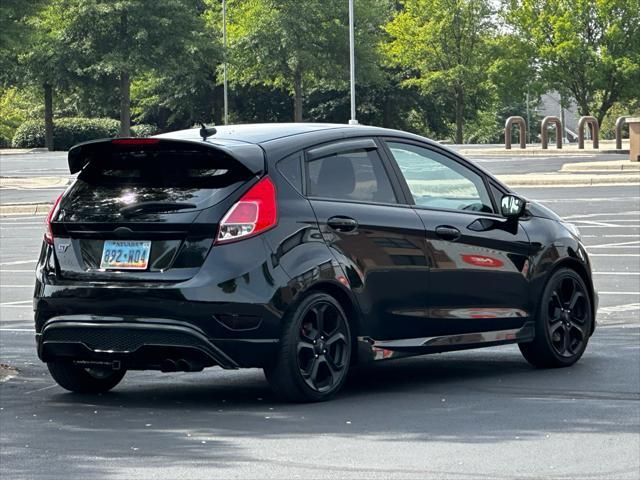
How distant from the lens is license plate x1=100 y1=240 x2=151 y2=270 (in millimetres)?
8406

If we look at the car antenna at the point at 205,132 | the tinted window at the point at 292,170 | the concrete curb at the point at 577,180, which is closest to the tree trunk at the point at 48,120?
the concrete curb at the point at 577,180

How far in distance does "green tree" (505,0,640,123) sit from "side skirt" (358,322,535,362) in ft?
213

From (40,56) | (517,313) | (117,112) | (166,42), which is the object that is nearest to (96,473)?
(517,313)

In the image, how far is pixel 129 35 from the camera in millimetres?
65750

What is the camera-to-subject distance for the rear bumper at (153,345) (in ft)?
26.9

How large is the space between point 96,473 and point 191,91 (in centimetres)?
8062

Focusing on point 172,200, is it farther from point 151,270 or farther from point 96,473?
point 96,473

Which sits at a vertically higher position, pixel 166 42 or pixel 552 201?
pixel 166 42

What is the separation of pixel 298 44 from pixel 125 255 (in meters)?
65.2

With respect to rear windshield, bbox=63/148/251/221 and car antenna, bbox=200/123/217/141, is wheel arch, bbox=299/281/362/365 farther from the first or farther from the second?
car antenna, bbox=200/123/217/141

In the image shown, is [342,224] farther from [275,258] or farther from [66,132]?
[66,132]

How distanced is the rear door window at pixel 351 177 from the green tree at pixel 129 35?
5472cm

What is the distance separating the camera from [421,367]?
1034 centimetres

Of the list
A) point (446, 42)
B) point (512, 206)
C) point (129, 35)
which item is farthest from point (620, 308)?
point (446, 42)
